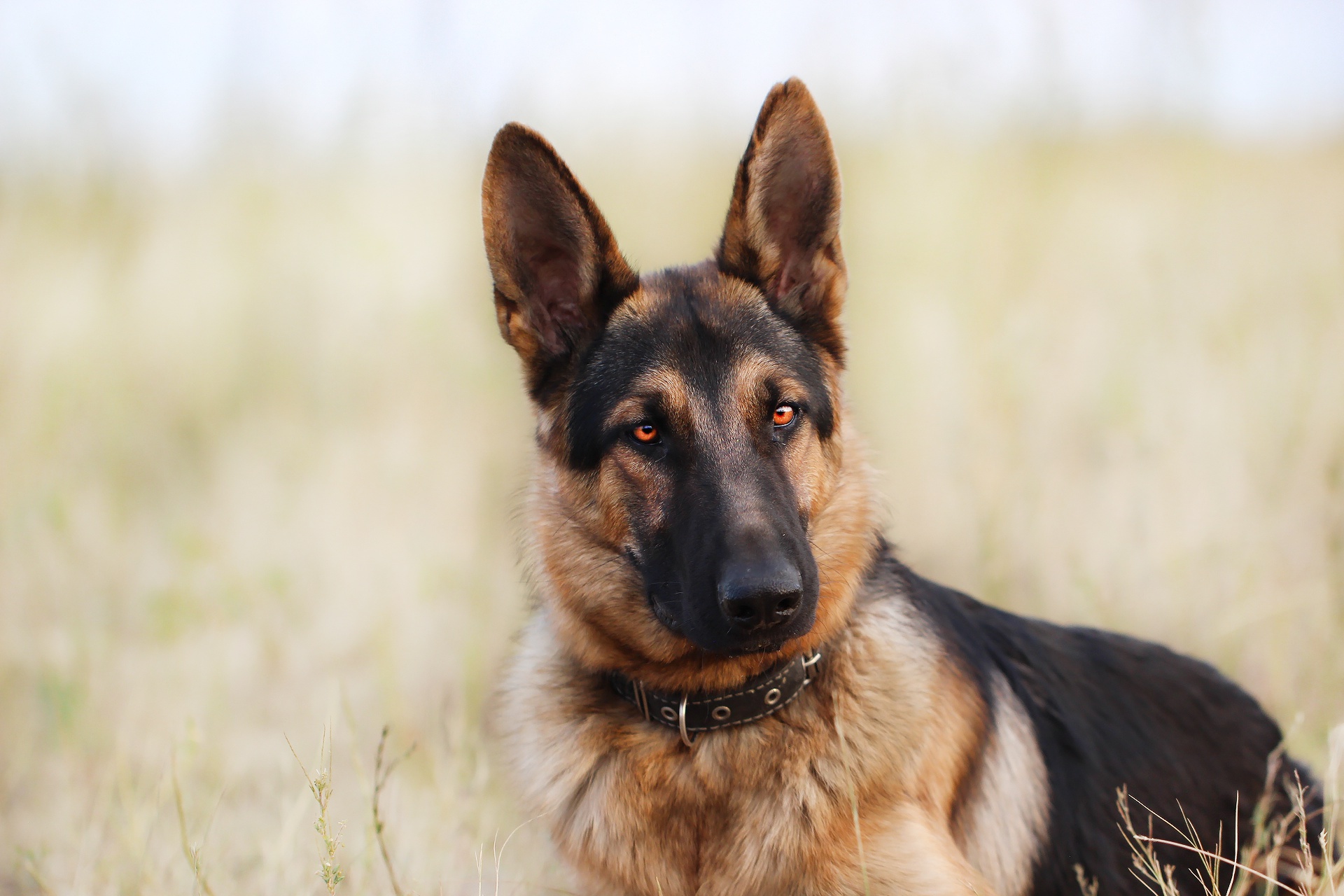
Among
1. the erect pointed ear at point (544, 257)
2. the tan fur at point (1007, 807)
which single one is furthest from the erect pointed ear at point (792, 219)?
the tan fur at point (1007, 807)

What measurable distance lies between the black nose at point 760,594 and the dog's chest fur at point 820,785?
52 cm

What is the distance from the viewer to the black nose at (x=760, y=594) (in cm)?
251

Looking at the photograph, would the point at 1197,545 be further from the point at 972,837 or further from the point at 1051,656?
A: the point at 972,837

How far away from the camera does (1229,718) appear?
3.39 metres

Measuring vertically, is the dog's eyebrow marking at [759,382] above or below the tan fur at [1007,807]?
above

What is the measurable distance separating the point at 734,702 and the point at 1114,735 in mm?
1365

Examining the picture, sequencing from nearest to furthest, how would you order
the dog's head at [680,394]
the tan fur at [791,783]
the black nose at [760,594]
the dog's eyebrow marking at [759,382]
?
the black nose at [760,594], the tan fur at [791,783], the dog's head at [680,394], the dog's eyebrow marking at [759,382]

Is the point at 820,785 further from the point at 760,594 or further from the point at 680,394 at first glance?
the point at 680,394

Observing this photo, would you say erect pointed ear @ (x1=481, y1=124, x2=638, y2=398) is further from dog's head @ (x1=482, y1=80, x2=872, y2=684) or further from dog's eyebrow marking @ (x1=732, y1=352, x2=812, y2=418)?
dog's eyebrow marking @ (x1=732, y1=352, x2=812, y2=418)

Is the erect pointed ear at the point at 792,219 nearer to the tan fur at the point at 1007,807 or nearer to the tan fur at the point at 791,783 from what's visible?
the tan fur at the point at 791,783

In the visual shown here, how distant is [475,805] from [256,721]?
1769 mm

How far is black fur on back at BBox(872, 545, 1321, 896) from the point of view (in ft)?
10.0

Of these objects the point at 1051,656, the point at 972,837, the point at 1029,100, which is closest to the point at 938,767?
the point at 972,837

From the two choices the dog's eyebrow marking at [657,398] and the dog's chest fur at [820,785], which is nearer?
the dog's chest fur at [820,785]
